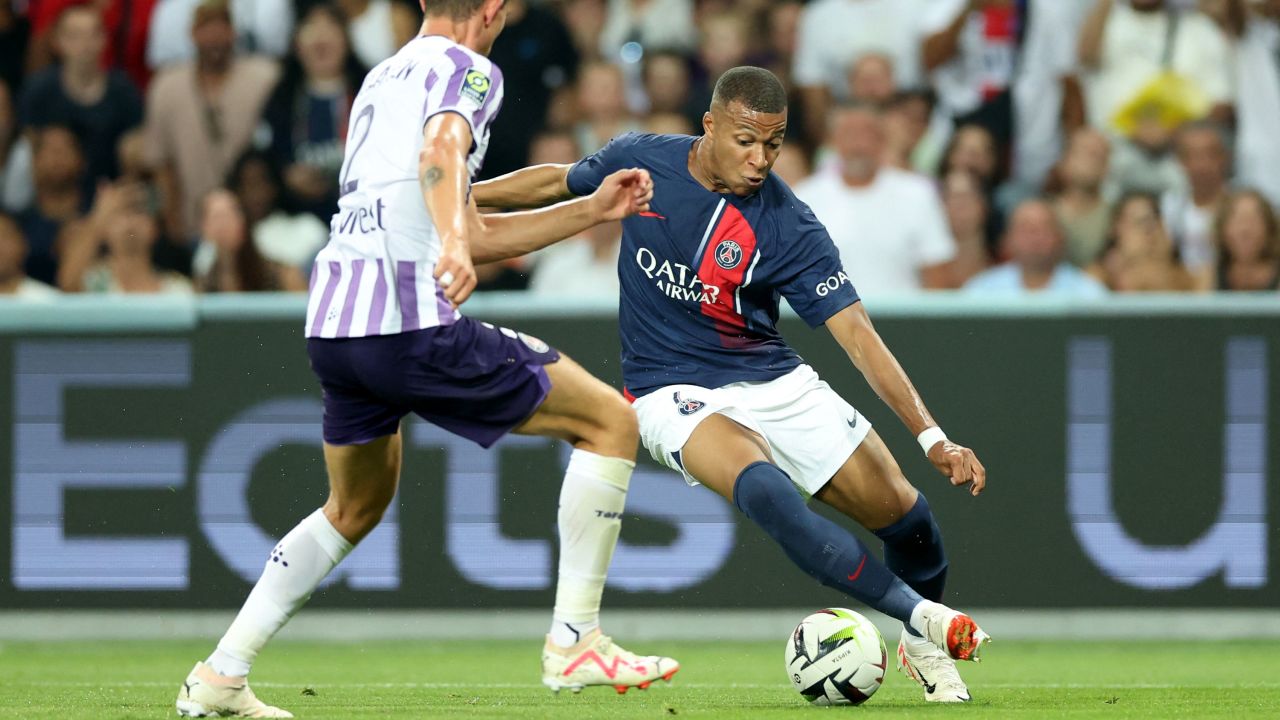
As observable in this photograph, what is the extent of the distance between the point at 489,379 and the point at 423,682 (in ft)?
7.82

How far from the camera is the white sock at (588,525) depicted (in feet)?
17.6

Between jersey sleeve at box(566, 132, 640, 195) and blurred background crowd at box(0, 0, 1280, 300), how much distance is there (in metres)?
3.44

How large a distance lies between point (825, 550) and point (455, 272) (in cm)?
169

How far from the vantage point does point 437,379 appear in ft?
16.9

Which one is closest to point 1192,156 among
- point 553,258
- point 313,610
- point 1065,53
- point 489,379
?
point 1065,53

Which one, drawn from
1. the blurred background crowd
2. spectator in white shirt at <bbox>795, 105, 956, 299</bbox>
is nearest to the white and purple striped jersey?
the blurred background crowd

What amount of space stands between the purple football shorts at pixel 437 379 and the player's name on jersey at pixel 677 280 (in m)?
1.16

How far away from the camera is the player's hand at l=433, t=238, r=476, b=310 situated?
468 cm

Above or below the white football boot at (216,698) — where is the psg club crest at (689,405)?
above

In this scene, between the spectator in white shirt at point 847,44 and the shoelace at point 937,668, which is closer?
the shoelace at point 937,668

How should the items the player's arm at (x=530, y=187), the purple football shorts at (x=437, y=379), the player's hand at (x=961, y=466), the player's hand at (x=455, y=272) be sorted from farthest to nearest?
the player's arm at (x=530, y=187), the player's hand at (x=961, y=466), the purple football shorts at (x=437, y=379), the player's hand at (x=455, y=272)

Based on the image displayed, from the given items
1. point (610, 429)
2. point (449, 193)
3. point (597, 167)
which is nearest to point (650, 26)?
point (597, 167)

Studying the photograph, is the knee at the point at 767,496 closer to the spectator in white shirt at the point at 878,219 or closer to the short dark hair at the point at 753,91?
the short dark hair at the point at 753,91

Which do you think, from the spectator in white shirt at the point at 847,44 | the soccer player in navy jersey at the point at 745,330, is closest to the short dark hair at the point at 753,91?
the soccer player in navy jersey at the point at 745,330
